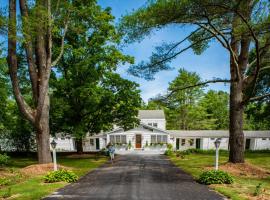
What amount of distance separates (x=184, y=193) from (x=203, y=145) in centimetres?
3423

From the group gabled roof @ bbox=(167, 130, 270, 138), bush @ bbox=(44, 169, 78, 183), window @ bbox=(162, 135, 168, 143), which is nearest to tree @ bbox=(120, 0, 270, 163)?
bush @ bbox=(44, 169, 78, 183)

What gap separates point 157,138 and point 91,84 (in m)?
16.7

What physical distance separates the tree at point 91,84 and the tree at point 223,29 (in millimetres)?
8746

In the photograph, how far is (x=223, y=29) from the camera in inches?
539

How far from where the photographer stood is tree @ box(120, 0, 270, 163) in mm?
10891

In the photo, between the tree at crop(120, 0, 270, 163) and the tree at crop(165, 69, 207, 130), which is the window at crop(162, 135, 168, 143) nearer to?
the tree at crop(165, 69, 207, 130)

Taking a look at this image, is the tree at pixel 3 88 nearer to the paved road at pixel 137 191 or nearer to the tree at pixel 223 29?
the tree at pixel 223 29

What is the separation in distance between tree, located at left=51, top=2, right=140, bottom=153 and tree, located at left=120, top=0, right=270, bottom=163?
8.75 m

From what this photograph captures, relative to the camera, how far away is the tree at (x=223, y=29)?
10891 mm

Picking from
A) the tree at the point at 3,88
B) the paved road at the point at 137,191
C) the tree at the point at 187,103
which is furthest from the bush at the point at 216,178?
the tree at the point at 187,103

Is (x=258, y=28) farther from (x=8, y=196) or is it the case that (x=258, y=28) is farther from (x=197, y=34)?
(x=8, y=196)

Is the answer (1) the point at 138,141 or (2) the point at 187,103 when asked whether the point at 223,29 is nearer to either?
(1) the point at 138,141

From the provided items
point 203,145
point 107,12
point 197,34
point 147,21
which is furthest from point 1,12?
point 203,145

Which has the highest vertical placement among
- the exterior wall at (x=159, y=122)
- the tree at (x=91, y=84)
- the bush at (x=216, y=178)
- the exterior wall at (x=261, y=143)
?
the tree at (x=91, y=84)
